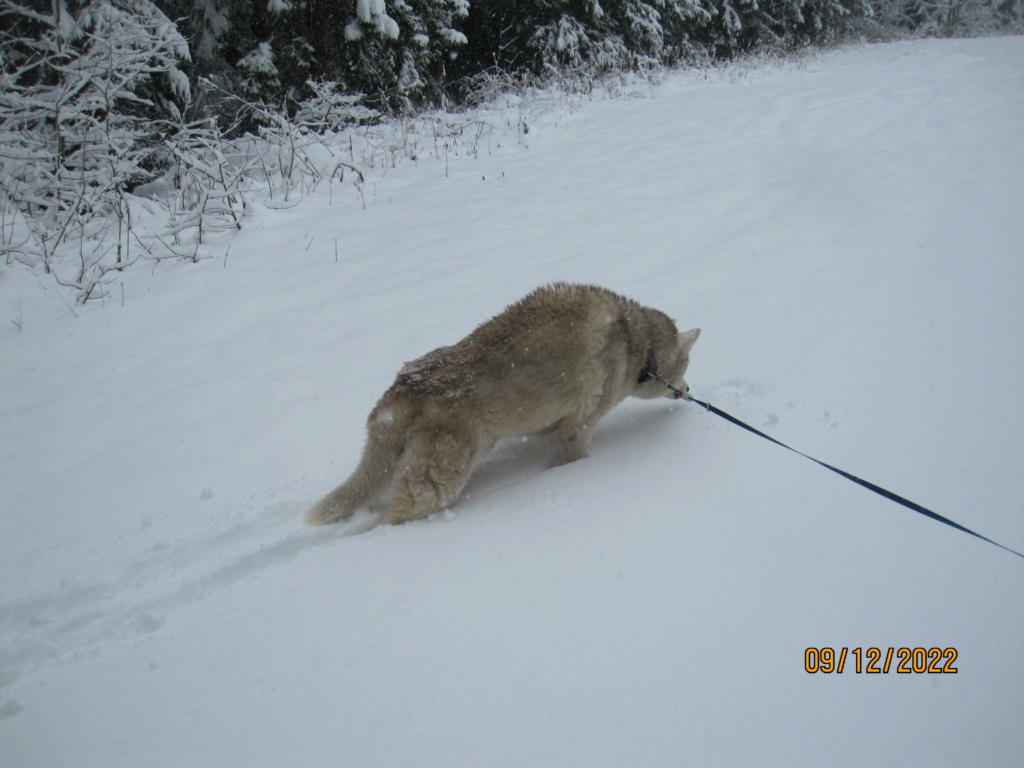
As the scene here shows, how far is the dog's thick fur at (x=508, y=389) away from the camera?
3.08 metres

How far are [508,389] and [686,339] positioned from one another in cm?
147

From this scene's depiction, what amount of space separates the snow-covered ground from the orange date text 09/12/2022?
0.03m

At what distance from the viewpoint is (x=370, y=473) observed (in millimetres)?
3104

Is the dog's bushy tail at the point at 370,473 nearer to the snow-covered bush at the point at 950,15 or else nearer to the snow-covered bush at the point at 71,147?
the snow-covered bush at the point at 71,147

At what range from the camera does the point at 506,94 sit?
512 inches

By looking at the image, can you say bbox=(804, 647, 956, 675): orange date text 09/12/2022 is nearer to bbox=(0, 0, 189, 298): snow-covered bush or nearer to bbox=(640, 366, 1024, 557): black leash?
bbox=(640, 366, 1024, 557): black leash

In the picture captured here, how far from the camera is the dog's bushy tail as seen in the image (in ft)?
10.1

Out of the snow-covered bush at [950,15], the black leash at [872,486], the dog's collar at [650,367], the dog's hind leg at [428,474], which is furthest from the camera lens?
the snow-covered bush at [950,15]

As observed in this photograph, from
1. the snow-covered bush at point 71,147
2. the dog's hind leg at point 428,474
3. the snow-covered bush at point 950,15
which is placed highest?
the snow-covered bush at point 950,15

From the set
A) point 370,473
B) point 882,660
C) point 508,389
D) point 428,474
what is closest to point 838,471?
point 882,660

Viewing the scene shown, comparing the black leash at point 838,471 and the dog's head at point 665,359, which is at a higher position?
the dog's head at point 665,359

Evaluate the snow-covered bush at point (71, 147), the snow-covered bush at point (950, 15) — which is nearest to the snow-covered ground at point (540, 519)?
the snow-covered bush at point (71, 147)

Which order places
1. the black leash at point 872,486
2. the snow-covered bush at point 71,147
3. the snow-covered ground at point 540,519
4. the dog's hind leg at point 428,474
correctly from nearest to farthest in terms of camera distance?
the snow-covered ground at point 540,519 < the black leash at point 872,486 < the dog's hind leg at point 428,474 < the snow-covered bush at point 71,147

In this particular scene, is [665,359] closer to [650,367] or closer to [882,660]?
[650,367]
